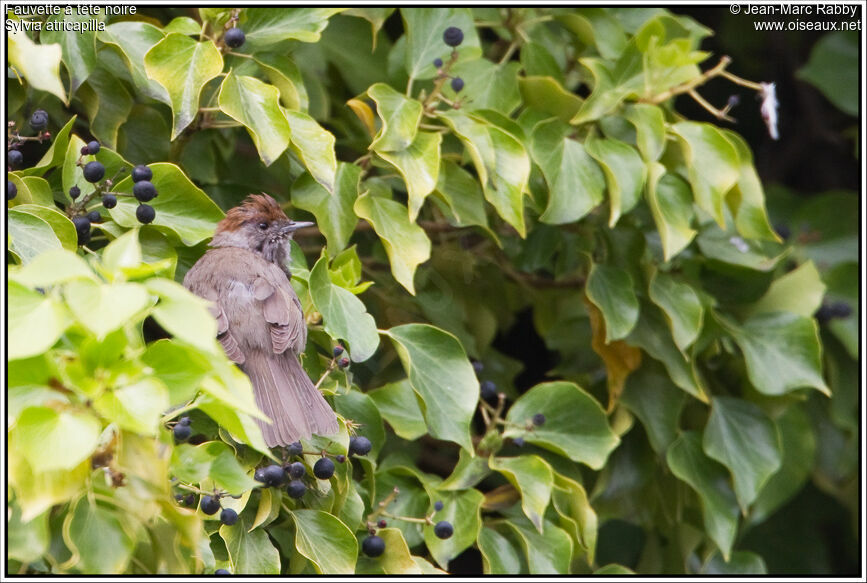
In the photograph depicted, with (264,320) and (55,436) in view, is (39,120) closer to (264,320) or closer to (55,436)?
(264,320)

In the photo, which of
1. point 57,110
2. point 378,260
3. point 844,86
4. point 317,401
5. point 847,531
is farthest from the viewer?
point 847,531

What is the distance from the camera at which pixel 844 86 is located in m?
4.50

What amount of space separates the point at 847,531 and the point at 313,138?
4.02 m

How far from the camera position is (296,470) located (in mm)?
2242

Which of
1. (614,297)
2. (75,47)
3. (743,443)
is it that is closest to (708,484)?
(743,443)

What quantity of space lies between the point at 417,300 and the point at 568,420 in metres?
0.65

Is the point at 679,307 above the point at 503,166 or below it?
below

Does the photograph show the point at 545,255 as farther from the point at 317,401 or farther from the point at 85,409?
the point at 85,409

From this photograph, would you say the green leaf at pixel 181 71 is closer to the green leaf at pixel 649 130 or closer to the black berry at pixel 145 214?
the black berry at pixel 145 214

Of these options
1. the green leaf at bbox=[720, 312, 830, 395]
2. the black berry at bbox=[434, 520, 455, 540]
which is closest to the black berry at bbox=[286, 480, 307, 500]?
the black berry at bbox=[434, 520, 455, 540]

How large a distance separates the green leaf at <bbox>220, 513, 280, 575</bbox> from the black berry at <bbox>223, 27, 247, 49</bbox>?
1.25m

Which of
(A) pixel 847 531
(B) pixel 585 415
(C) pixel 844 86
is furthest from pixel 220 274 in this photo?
(A) pixel 847 531

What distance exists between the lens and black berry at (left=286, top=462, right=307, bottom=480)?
7.36ft

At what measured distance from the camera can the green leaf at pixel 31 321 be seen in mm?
1383
